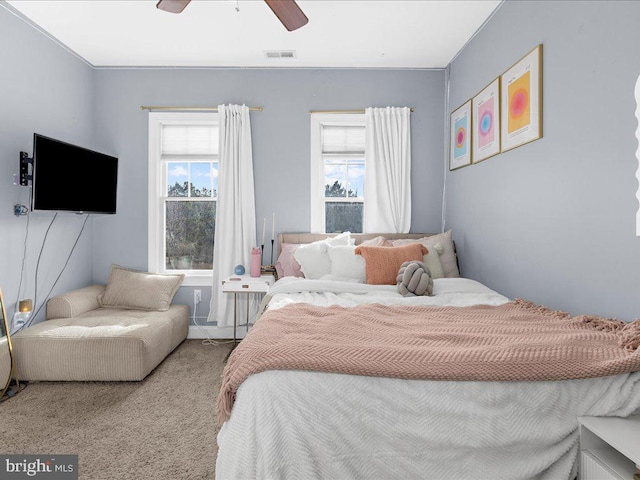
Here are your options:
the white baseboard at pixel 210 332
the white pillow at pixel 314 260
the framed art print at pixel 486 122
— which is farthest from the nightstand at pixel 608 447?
the white baseboard at pixel 210 332

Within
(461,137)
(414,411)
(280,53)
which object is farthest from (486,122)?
(414,411)

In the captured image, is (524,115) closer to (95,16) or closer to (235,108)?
(235,108)

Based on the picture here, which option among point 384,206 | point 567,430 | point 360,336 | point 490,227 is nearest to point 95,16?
point 384,206

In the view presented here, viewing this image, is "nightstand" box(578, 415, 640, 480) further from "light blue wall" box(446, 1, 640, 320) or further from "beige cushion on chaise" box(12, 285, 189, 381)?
"beige cushion on chaise" box(12, 285, 189, 381)

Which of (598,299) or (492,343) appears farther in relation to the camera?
(598,299)

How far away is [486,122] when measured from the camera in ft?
9.52

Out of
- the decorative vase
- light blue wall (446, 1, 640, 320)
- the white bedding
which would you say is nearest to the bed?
the white bedding

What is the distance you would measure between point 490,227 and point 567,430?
189 cm

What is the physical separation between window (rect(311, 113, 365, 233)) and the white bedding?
2.67 metres

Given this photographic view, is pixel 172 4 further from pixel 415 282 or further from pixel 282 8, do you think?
pixel 415 282

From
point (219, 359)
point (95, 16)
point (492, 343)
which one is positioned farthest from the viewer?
point (219, 359)

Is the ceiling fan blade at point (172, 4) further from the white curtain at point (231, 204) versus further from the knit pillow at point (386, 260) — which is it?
the knit pillow at point (386, 260)

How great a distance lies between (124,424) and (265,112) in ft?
9.59

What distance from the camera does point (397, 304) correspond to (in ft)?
7.23
